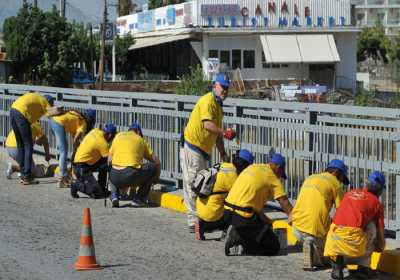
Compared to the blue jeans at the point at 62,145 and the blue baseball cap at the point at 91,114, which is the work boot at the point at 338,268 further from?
the blue jeans at the point at 62,145

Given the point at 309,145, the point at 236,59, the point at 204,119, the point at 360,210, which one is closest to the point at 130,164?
the point at 204,119

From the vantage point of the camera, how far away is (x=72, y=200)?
1380 cm

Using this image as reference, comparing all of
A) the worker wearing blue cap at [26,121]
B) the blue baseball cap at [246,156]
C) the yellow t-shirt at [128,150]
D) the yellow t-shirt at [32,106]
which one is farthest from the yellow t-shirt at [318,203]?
the yellow t-shirt at [32,106]

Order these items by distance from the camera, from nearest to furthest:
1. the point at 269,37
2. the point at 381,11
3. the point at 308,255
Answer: the point at 308,255 → the point at 269,37 → the point at 381,11

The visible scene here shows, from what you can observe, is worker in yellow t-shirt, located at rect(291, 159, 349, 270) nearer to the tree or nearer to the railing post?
the railing post

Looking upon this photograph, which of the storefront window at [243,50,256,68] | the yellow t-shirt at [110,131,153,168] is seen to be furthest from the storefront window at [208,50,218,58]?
the yellow t-shirt at [110,131,153,168]

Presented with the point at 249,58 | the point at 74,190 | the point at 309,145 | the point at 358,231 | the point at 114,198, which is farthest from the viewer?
the point at 249,58

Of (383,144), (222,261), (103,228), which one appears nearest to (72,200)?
(103,228)

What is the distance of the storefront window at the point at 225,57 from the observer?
196ft

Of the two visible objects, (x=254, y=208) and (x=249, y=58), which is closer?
(x=254, y=208)

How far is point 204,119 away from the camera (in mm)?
10984

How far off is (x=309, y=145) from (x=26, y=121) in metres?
6.03

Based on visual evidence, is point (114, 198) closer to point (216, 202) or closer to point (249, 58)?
point (216, 202)

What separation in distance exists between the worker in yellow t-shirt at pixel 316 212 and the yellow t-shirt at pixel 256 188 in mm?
503
